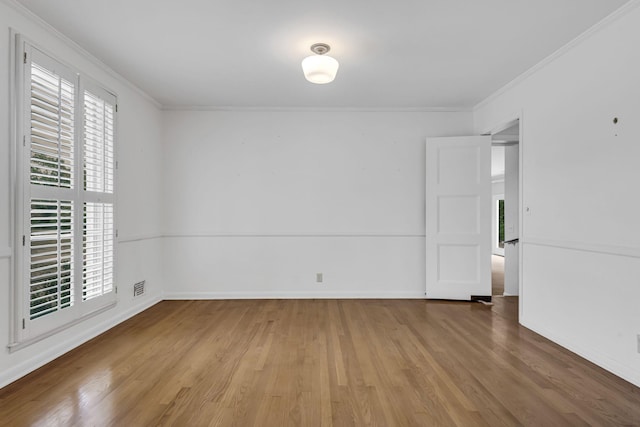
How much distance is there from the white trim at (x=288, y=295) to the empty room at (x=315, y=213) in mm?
28

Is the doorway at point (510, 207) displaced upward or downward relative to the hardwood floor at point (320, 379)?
upward

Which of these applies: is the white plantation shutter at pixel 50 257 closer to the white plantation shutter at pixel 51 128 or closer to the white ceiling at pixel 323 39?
the white plantation shutter at pixel 51 128

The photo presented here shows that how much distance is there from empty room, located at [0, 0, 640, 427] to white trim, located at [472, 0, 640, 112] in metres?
0.03

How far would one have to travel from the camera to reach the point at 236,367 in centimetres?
255

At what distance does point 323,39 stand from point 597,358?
328 centimetres

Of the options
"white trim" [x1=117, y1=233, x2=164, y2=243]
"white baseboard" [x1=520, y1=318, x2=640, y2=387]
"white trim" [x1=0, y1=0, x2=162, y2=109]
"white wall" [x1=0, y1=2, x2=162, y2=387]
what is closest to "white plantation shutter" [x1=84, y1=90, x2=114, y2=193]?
"white wall" [x1=0, y1=2, x2=162, y2=387]

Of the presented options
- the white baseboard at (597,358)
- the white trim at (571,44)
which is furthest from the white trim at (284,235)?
the white trim at (571,44)

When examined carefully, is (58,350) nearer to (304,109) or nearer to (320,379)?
(320,379)

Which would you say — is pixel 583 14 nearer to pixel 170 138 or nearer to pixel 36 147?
pixel 36 147

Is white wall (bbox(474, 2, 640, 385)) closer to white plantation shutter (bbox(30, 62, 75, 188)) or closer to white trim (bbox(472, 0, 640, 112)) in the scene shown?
white trim (bbox(472, 0, 640, 112))

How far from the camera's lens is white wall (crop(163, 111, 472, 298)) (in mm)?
4629

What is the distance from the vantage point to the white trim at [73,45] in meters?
2.39

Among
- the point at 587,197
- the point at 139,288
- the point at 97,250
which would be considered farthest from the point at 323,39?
the point at 139,288

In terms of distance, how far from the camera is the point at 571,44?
2.86 m
